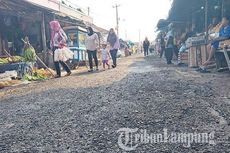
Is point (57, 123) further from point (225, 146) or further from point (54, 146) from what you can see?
point (225, 146)

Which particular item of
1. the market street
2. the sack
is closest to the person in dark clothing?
the sack

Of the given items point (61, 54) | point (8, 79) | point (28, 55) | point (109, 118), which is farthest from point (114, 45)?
point (109, 118)

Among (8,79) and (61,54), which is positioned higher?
(61,54)

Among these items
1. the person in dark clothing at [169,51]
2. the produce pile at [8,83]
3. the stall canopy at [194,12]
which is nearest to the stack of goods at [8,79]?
the produce pile at [8,83]

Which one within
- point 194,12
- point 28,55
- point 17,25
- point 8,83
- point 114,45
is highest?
point 194,12

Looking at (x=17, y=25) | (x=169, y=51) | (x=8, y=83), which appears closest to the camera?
(x=8, y=83)

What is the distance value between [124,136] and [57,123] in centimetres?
104

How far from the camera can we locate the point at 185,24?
71.9ft

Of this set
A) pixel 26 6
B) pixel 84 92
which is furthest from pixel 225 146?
pixel 26 6

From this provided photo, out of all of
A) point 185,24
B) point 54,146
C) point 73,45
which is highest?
point 185,24

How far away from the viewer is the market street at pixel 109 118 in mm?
2920

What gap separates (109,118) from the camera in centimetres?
383

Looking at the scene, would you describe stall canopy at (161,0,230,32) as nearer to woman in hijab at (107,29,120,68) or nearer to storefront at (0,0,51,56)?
woman in hijab at (107,29,120,68)

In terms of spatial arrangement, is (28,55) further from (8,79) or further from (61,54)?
(8,79)
